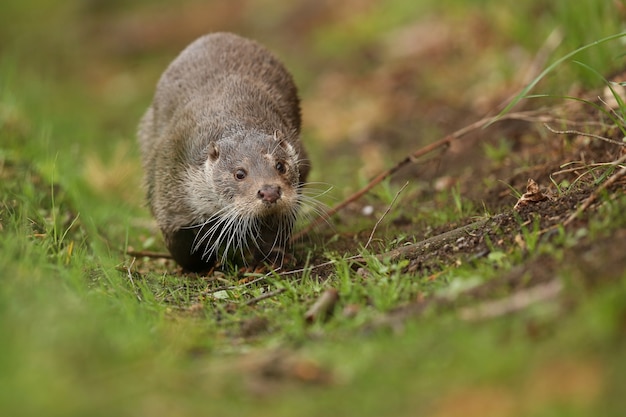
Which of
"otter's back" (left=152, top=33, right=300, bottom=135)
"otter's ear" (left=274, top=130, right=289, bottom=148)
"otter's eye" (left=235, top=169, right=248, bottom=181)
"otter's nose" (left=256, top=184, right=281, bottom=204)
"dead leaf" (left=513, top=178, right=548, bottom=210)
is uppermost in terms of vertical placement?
"otter's back" (left=152, top=33, right=300, bottom=135)

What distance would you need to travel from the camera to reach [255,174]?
18.1 feet

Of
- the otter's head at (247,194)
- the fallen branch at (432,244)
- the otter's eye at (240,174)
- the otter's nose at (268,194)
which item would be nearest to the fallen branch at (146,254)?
the otter's head at (247,194)

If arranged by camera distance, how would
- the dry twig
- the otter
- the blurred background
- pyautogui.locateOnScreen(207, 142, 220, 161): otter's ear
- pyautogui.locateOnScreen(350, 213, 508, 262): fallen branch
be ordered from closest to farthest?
the dry twig
pyautogui.locateOnScreen(350, 213, 508, 262): fallen branch
the otter
pyautogui.locateOnScreen(207, 142, 220, 161): otter's ear
the blurred background

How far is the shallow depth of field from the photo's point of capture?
3.10 meters

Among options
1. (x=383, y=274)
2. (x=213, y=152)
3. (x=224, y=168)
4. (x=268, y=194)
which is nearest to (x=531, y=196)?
(x=383, y=274)

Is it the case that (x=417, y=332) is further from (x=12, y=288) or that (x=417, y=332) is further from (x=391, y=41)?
(x=391, y=41)

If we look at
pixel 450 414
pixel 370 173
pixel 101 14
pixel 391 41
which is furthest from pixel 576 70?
pixel 101 14

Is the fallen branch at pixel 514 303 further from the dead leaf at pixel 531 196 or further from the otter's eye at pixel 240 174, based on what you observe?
the otter's eye at pixel 240 174

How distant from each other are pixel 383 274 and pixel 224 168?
1.63 meters

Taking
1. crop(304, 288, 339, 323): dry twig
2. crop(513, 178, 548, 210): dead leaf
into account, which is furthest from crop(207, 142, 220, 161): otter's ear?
crop(513, 178, 548, 210): dead leaf

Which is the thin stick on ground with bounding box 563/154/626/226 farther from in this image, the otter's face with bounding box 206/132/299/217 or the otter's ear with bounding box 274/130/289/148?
the otter's ear with bounding box 274/130/289/148

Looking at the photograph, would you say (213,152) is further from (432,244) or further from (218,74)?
(432,244)

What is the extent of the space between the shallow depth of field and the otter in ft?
0.86

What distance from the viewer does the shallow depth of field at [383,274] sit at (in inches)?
122
